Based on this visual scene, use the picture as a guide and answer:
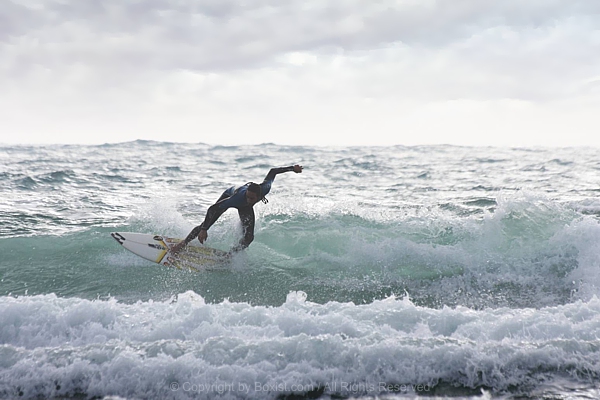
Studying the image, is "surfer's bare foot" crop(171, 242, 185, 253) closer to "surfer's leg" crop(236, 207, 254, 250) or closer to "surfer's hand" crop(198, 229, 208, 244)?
"surfer's hand" crop(198, 229, 208, 244)

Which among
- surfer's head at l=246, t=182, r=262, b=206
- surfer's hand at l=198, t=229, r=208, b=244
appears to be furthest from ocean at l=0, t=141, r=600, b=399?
surfer's head at l=246, t=182, r=262, b=206

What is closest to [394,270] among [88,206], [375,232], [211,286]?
[375,232]

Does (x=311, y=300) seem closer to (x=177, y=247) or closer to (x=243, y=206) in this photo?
(x=243, y=206)

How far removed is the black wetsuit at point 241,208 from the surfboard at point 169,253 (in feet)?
0.78

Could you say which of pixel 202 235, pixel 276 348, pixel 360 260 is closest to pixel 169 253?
pixel 202 235

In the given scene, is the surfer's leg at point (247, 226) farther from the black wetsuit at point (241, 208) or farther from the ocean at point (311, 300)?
the ocean at point (311, 300)

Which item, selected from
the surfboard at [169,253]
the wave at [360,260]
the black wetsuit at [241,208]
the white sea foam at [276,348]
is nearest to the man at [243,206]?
the black wetsuit at [241,208]

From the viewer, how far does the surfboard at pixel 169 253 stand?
7.54m

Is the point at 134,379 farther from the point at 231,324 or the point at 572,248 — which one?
the point at 572,248

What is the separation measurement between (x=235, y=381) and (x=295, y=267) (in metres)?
3.79

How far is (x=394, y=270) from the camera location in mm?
7312

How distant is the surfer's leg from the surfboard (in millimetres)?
335

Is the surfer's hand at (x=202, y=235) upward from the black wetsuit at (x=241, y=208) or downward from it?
downward

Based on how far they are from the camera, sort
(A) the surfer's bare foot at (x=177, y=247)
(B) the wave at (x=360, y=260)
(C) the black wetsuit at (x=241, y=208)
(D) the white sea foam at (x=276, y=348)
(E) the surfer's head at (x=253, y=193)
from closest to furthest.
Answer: (D) the white sea foam at (x=276, y=348), (B) the wave at (x=360, y=260), (E) the surfer's head at (x=253, y=193), (C) the black wetsuit at (x=241, y=208), (A) the surfer's bare foot at (x=177, y=247)
